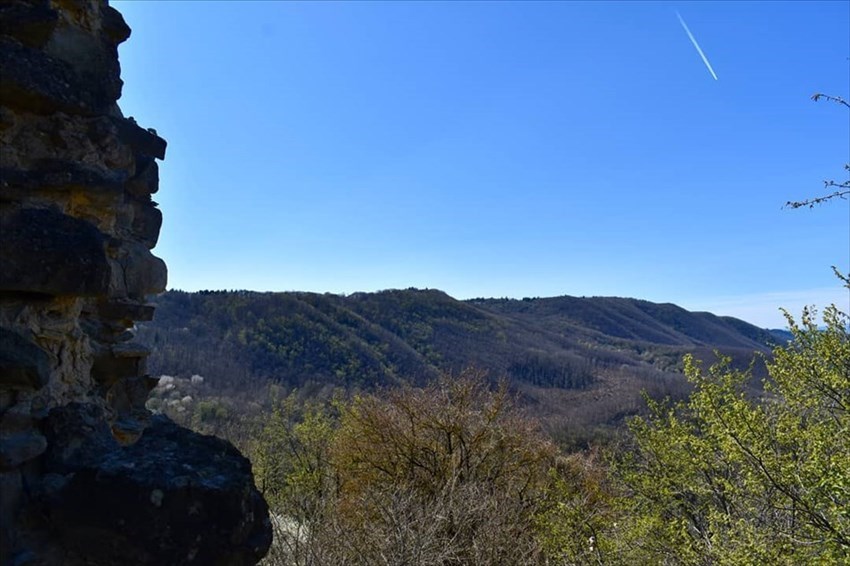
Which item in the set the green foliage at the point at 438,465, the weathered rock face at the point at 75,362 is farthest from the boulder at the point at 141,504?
the green foliage at the point at 438,465

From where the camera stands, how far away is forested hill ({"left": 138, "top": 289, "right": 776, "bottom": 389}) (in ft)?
230

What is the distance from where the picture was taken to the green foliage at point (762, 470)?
20.0ft

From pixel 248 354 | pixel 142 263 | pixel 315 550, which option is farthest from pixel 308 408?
pixel 248 354

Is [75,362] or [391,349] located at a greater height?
[391,349]

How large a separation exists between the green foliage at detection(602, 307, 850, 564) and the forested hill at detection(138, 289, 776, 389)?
4873 centimetres

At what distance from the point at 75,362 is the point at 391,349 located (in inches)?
3315

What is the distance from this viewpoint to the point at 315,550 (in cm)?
788

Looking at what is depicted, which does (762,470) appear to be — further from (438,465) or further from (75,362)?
(438,465)

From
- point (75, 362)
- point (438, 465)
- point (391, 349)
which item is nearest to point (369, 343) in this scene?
point (391, 349)

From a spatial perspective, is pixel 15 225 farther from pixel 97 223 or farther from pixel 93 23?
pixel 93 23

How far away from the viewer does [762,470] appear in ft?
22.1

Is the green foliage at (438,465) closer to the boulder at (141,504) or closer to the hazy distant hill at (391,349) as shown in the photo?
the boulder at (141,504)

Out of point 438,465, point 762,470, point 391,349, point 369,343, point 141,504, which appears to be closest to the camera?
point 141,504

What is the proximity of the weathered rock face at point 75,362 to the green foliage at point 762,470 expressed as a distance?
5505 mm
